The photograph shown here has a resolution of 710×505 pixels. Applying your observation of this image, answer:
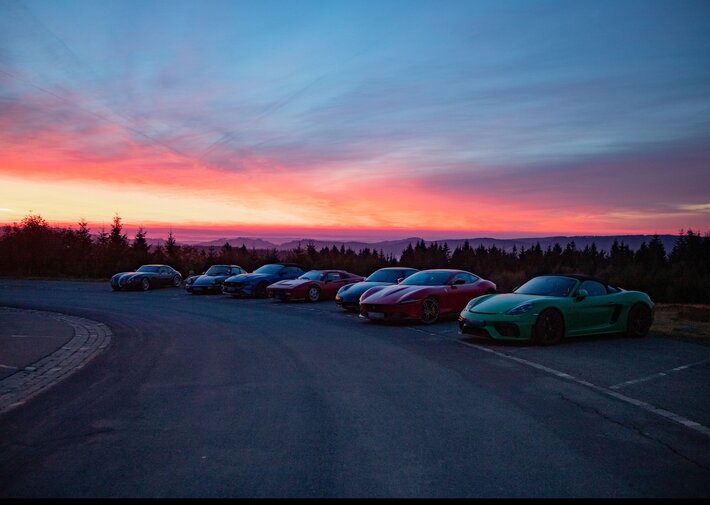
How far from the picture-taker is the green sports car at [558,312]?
36.4 ft

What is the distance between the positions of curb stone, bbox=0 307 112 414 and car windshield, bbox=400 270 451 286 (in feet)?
25.3

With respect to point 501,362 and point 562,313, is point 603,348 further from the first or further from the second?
point 501,362

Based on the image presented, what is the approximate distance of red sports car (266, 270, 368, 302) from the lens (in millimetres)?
22344

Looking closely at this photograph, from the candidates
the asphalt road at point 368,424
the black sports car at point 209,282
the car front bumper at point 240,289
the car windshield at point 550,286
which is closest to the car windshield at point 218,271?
the black sports car at point 209,282

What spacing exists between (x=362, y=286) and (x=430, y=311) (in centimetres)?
384

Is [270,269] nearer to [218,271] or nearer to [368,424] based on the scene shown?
[218,271]

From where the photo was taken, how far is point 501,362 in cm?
930

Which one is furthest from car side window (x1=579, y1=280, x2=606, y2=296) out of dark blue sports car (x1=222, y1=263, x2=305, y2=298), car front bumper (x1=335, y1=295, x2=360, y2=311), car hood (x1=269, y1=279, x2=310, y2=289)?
dark blue sports car (x1=222, y1=263, x2=305, y2=298)

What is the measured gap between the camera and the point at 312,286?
22625mm

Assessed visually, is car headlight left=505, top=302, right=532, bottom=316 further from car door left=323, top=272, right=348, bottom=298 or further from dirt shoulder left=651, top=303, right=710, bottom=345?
car door left=323, top=272, right=348, bottom=298

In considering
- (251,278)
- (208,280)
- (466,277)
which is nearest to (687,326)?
(466,277)

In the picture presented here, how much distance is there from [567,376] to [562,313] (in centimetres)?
339

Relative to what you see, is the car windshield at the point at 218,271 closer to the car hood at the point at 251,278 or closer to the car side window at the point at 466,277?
the car hood at the point at 251,278

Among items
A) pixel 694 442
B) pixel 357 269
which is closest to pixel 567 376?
pixel 694 442
